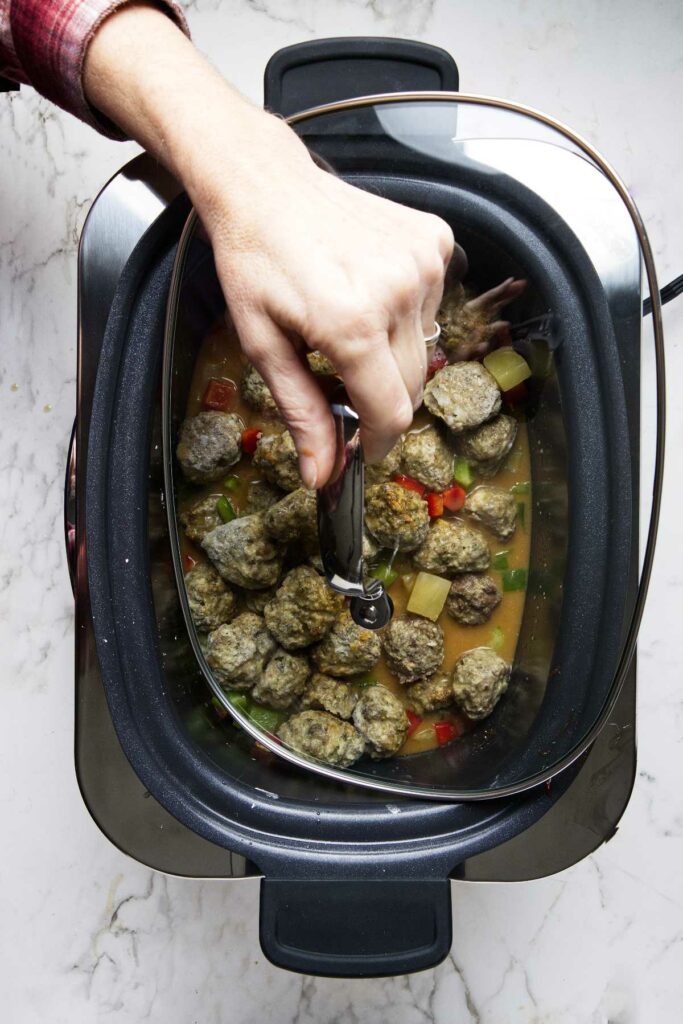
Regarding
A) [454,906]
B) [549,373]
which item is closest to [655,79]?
[549,373]

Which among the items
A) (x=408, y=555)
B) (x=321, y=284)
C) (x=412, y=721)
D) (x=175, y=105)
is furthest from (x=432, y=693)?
(x=175, y=105)

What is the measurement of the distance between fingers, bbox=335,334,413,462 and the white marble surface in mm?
772

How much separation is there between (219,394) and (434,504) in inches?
9.8

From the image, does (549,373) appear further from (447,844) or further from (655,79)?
(655,79)

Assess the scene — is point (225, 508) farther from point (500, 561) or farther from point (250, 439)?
point (500, 561)

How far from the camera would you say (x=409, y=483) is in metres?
0.82

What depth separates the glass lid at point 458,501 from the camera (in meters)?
0.80

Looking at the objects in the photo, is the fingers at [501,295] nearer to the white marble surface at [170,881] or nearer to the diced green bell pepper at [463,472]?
the diced green bell pepper at [463,472]

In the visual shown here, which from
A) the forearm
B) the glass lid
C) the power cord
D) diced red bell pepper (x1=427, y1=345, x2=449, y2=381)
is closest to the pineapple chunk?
the glass lid

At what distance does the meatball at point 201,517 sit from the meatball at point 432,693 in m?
0.27

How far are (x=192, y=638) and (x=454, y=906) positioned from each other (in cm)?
64

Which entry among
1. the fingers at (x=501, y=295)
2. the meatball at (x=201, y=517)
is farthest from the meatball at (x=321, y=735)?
the fingers at (x=501, y=295)

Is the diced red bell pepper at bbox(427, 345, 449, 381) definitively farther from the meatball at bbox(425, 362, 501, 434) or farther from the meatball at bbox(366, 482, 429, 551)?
the meatball at bbox(366, 482, 429, 551)

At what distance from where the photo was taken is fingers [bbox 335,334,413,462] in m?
0.54
